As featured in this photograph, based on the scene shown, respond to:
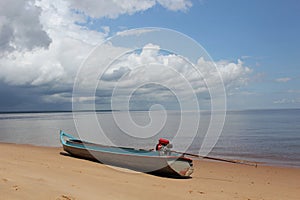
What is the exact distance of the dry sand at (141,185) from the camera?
6.45m

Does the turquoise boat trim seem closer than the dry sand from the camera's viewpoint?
No

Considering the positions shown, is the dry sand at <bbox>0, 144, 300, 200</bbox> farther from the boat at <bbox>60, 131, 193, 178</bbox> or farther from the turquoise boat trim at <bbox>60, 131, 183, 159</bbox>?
the turquoise boat trim at <bbox>60, 131, 183, 159</bbox>

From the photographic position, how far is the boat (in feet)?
38.0

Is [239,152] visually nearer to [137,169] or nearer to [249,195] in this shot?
[137,169]

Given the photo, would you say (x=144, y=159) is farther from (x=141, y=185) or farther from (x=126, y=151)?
(x=141, y=185)

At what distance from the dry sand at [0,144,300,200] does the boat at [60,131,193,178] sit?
0.47m

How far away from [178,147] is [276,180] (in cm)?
A: 1302

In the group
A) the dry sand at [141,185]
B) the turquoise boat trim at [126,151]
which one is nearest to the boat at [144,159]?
the turquoise boat trim at [126,151]

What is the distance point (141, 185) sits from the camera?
904 centimetres

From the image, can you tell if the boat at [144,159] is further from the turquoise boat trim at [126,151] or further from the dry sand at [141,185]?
the dry sand at [141,185]

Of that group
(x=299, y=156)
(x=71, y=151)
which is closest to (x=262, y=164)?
(x=299, y=156)

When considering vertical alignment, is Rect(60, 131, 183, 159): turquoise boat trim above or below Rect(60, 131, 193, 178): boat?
above

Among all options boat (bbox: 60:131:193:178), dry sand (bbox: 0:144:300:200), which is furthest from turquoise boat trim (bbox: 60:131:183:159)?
dry sand (bbox: 0:144:300:200)

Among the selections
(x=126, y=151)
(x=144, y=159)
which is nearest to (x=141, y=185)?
(x=144, y=159)
